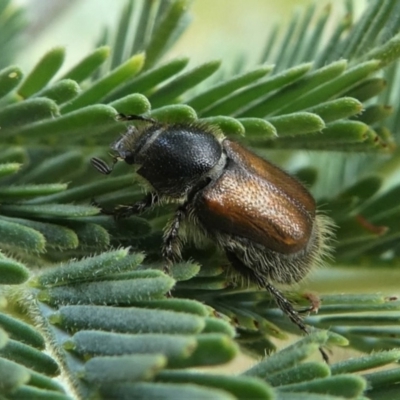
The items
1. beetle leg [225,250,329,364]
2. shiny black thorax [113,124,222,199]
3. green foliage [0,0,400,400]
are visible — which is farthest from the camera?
shiny black thorax [113,124,222,199]

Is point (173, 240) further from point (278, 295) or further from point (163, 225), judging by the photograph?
point (278, 295)

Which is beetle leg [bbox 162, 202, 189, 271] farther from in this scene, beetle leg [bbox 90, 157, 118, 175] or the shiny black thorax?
beetle leg [bbox 90, 157, 118, 175]

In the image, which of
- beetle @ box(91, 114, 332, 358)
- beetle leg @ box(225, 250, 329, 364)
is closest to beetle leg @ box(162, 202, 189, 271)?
beetle @ box(91, 114, 332, 358)

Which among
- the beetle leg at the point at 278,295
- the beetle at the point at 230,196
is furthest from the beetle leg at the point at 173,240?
the beetle leg at the point at 278,295

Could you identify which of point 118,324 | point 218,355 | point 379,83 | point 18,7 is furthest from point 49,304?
point 18,7

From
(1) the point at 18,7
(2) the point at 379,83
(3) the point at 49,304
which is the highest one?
(1) the point at 18,7

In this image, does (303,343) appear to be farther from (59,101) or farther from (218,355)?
(59,101)
